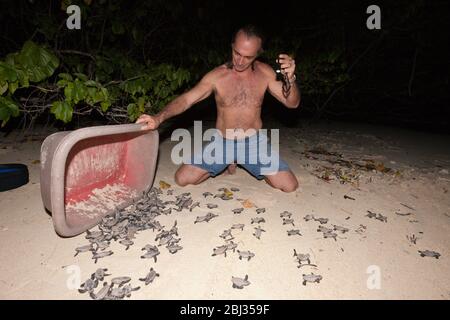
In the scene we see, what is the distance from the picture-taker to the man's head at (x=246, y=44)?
324 cm

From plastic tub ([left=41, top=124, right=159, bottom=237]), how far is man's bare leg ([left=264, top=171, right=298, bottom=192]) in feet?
4.77

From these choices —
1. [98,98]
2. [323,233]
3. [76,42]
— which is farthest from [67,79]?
[76,42]

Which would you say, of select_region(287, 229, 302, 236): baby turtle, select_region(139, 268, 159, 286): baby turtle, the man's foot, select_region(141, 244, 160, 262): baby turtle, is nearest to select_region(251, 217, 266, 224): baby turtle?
select_region(287, 229, 302, 236): baby turtle

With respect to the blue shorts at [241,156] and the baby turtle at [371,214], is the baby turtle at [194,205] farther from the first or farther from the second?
the baby turtle at [371,214]

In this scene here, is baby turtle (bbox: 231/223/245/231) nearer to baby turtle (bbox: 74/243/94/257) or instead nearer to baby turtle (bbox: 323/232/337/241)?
baby turtle (bbox: 323/232/337/241)

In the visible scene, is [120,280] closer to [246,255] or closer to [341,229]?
[246,255]

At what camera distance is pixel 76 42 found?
536cm

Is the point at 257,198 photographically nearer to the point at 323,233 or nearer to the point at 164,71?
the point at 323,233

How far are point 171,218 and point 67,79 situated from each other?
160cm

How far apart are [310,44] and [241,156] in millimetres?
5853

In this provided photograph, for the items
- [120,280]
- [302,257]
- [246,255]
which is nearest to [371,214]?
[302,257]

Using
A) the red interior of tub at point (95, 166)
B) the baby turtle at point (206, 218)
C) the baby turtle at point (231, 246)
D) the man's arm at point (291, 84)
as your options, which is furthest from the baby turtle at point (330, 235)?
the red interior of tub at point (95, 166)

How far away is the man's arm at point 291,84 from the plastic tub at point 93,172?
1531mm

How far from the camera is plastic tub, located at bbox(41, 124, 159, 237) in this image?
7.09 ft
